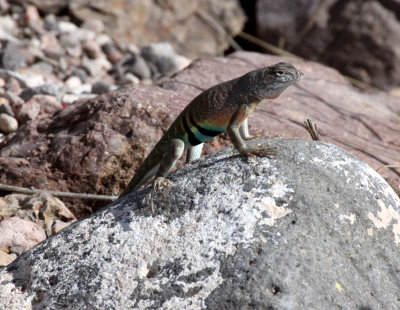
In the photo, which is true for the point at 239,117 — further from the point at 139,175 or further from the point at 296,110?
the point at 296,110

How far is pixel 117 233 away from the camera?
3.03 m

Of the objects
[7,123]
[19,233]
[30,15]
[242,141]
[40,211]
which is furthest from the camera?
[30,15]

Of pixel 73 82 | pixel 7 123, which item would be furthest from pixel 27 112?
pixel 73 82

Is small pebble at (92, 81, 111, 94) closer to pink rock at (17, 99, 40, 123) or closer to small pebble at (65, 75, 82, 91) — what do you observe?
small pebble at (65, 75, 82, 91)

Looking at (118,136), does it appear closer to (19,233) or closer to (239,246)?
(19,233)

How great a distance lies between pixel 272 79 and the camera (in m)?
3.64

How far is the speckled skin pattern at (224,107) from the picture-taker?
3631 millimetres

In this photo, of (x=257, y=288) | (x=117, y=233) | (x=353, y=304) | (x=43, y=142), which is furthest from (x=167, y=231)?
(x=43, y=142)

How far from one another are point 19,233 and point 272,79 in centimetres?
201

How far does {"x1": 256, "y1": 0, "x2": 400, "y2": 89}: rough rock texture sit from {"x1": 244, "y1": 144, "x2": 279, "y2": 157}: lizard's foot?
6.03m

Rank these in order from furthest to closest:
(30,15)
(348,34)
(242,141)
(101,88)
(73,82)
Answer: (348,34), (30,15), (73,82), (101,88), (242,141)

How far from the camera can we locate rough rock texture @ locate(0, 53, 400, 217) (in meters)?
4.67

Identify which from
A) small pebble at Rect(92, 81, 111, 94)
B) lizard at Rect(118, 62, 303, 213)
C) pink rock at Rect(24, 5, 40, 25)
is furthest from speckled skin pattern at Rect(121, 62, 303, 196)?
pink rock at Rect(24, 5, 40, 25)

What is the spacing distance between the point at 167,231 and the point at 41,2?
6.50 meters
